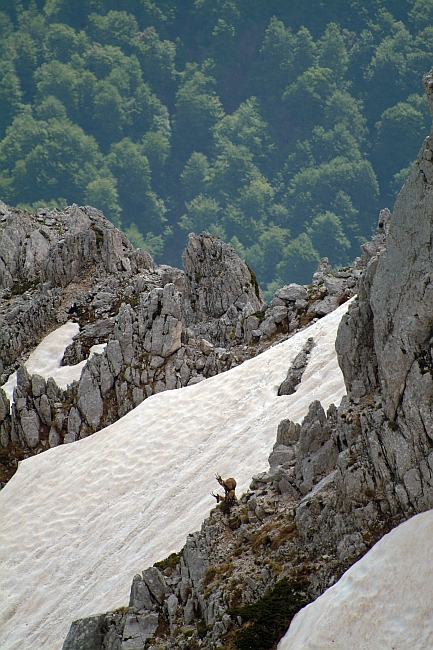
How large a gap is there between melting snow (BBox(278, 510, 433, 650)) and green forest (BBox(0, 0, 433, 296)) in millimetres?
130954

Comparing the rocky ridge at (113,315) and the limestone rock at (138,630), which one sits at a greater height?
the rocky ridge at (113,315)

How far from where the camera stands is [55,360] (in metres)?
43.8

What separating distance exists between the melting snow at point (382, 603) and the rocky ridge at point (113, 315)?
764 inches

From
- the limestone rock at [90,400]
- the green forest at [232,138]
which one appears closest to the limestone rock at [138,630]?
the limestone rock at [90,400]

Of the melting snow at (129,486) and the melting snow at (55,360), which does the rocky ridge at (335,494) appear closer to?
the melting snow at (129,486)

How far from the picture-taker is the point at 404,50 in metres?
190

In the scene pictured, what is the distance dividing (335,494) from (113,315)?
90.0ft

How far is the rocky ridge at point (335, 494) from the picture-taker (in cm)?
1936

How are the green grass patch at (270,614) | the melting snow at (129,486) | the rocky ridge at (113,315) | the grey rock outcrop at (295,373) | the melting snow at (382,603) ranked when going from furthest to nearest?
the rocky ridge at (113,315) < the grey rock outcrop at (295,373) < the melting snow at (129,486) < the green grass patch at (270,614) < the melting snow at (382,603)

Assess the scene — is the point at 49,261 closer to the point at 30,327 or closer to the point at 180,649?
the point at 30,327

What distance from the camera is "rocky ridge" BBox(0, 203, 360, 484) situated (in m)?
37.9

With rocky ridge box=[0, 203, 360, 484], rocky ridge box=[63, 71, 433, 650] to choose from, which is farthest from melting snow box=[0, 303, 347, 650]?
rocky ridge box=[63, 71, 433, 650]

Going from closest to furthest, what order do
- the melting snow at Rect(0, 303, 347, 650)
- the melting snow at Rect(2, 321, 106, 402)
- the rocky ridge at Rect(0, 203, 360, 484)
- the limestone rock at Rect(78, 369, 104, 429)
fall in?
the melting snow at Rect(0, 303, 347, 650) → the limestone rock at Rect(78, 369, 104, 429) → the rocky ridge at Rect(0, 203, 360, 484) → the melting snow at Rect(2, 321, 106, 402)

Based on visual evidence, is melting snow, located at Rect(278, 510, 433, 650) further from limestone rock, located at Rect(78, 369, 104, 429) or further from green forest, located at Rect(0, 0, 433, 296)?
green forest, located at Rect(0, 0, 433, 296)
